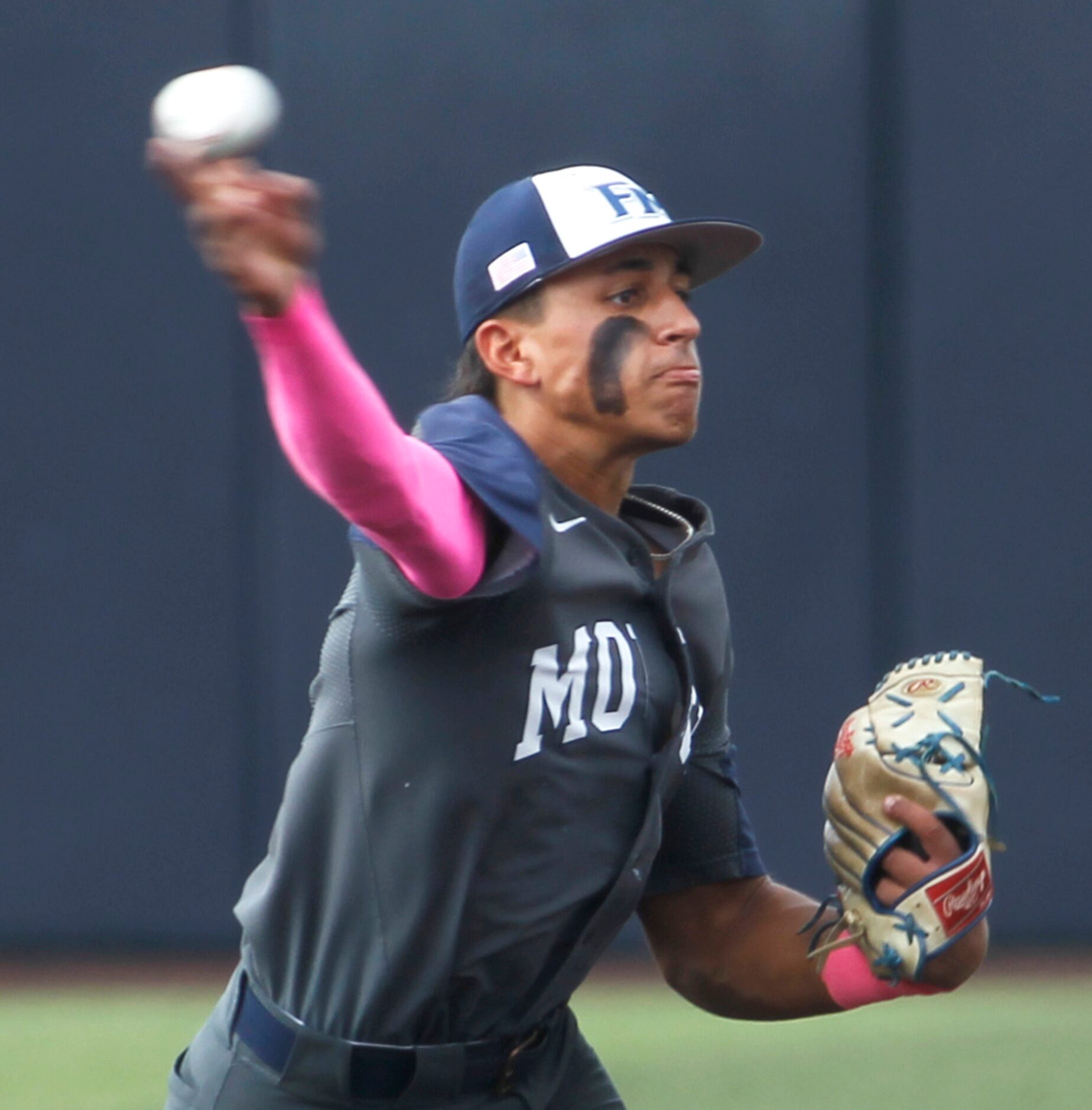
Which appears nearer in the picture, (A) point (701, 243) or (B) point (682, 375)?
(B) point (682, 375)

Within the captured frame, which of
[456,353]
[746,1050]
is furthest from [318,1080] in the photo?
[456,353]

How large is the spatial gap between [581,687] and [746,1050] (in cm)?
239

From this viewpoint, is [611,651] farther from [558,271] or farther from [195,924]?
[195,924]

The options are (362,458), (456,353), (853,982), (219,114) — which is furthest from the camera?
(456,353)

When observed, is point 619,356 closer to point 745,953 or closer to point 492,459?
point 492,459

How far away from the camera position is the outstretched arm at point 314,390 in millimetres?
1477

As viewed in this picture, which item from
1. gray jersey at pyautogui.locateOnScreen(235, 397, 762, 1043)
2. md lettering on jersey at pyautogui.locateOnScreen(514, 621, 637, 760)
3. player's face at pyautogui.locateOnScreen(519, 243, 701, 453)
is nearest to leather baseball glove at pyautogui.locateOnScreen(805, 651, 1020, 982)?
gray jersey at pyautogui.locateOnScreen(235, 397, 762, 1043)

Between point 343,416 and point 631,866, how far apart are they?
836 mm

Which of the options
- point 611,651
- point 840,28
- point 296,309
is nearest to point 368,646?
point 611,651

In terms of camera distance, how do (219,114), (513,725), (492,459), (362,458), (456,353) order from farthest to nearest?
(456,353) → (513,725) → (492,459) → (362,458) → (219,114)

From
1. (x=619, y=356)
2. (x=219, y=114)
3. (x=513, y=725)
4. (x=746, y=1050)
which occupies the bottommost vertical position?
(x=746, y=1050)

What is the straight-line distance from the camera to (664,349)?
230 cm

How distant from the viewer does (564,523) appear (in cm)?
217

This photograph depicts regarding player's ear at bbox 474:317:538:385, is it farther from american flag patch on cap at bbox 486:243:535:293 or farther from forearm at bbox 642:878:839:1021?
forearm at bbox 642:878:839:1021
